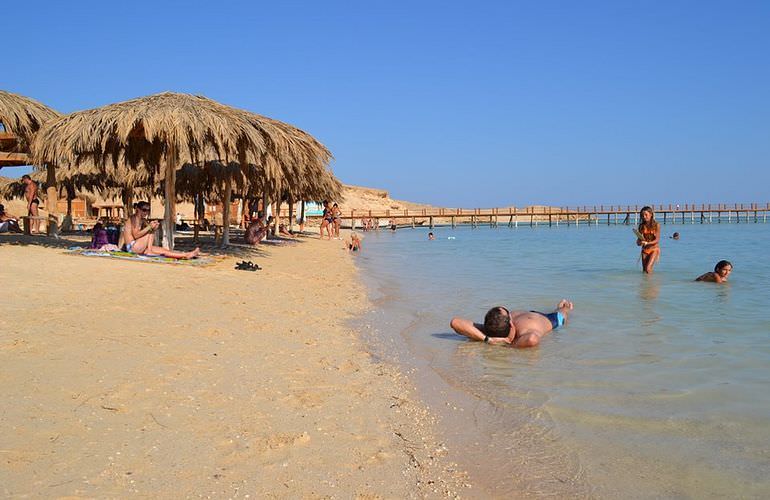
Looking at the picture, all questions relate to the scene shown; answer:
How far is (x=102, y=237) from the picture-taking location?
9602 mm

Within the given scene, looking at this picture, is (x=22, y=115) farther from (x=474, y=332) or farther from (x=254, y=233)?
(x=474, y=332)

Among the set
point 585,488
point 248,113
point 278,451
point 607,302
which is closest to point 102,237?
point 248,113

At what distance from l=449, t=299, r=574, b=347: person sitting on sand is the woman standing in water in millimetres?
5009

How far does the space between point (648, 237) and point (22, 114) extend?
10495 millimetres

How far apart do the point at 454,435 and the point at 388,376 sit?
3.37 feet

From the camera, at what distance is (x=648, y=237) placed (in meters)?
9.97

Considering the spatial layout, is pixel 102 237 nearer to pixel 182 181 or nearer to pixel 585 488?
pixel 182 181

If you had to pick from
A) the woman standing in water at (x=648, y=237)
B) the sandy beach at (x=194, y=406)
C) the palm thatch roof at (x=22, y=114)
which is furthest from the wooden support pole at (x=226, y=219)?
the woman standing in water at (x=648, y=237)

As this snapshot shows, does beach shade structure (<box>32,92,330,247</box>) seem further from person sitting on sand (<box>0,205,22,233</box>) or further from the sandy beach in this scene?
person sitting on sand (<box>0,205,22,233</box>)

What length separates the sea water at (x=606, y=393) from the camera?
247cm

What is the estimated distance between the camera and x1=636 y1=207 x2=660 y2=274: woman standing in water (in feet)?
31.5

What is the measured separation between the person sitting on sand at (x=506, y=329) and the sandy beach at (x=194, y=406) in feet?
3.16

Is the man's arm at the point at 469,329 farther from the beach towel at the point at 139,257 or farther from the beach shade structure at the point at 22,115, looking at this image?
the beach shade structure at the point at 22,115

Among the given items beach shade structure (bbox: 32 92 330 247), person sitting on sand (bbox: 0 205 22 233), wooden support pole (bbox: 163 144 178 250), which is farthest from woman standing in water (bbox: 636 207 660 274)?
person sitting on sand (bbox: 0 205 22 233)
